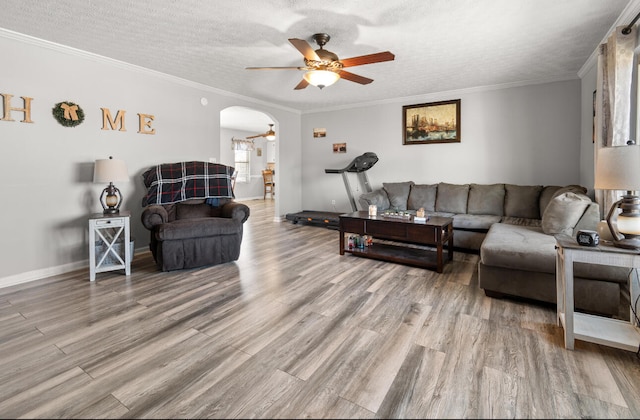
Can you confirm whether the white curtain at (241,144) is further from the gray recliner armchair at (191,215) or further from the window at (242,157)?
the gray recliner armchair at (191,215)

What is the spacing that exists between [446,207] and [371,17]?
3.16 meters

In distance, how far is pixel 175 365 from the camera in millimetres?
1814

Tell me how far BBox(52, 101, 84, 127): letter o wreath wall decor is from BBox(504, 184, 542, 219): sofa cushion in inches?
224

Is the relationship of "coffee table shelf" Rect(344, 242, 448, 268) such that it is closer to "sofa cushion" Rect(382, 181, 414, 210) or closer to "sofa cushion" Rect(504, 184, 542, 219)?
"sofa cushion" Rect(382, 181, 414, 210)

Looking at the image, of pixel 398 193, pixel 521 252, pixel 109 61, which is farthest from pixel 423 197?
pixel 109 61

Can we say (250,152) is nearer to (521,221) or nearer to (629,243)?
(521,221)

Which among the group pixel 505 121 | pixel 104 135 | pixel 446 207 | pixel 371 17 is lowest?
pixel 446 207

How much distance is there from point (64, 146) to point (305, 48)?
2890 millimetres

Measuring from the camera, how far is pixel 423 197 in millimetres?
5254

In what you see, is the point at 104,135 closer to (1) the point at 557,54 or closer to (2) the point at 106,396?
(2) the point at 106,396

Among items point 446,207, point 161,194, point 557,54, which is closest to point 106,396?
point 161,194

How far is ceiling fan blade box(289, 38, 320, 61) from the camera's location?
103 inches

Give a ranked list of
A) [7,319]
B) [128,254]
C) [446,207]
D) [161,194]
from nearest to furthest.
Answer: [7,319] → [128,254] → [161,194] → [446,207]

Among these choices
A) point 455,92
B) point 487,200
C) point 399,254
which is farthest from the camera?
point 455,92
